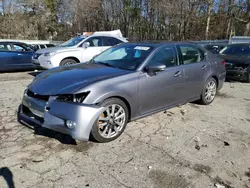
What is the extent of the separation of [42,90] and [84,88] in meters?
0.68

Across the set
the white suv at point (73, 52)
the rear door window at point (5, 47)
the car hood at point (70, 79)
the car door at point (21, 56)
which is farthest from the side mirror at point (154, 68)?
the rear door window at point (5, 47)

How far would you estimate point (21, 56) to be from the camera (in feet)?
29.7

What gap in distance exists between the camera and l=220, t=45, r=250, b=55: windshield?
7989 millimetres

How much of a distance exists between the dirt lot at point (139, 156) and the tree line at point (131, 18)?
17.5 metres

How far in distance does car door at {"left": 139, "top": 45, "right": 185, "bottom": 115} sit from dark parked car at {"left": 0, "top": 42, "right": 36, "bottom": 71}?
635 centimetres

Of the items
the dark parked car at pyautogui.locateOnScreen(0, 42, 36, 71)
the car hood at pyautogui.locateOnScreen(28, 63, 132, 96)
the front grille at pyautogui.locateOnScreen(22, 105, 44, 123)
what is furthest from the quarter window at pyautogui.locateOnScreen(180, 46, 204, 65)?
the dark parked car at pyautogui.locateOnScreen(0, 42, 36, 71)

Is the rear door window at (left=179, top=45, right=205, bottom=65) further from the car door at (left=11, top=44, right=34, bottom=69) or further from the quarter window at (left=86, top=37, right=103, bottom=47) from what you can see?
the car door at (left=11, top=44, right=34, bottom=69)

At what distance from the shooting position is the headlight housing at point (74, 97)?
2824 mm

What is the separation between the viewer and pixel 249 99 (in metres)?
5.68

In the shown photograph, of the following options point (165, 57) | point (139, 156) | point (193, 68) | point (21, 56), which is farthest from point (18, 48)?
point (139, 156)

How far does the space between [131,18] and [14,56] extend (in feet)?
54.7

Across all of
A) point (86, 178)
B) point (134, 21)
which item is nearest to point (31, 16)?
point (134, 21)

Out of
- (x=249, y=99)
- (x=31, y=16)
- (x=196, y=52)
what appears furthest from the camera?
(x=31, y=16)

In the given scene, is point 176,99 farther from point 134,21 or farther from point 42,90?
point 134,21
